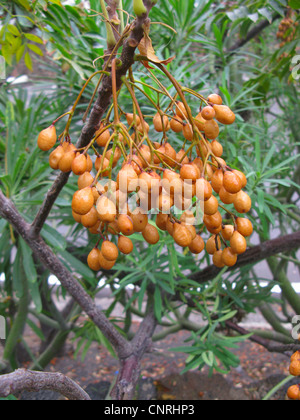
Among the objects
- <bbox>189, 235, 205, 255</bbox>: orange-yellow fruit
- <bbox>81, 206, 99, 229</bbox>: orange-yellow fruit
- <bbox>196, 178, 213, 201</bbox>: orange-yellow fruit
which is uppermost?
<bbox>196, 178, 213, 201</bbox>: orange-yellow fruit

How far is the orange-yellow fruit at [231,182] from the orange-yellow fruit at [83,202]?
14 cm

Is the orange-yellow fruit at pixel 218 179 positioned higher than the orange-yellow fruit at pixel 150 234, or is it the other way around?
the orange-yellow fruit at pixel 218 179

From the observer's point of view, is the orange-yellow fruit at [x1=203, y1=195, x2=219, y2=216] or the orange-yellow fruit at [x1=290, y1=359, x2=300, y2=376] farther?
the orange-yellow fruit at [x1=290, y1=359, x2=300, y2=376]

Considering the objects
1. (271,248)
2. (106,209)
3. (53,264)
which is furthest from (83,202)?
(271,248)

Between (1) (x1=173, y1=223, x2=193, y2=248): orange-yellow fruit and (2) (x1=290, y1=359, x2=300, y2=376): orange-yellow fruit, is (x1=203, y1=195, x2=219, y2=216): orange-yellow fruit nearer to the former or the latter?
(1) (x1=173, y1=223, x2=193, y2=248): orange-yellow fruit

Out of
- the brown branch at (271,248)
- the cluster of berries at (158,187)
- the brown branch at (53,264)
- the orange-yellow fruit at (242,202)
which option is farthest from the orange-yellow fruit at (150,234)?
the brown branch at (271,248)

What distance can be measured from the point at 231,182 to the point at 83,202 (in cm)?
16

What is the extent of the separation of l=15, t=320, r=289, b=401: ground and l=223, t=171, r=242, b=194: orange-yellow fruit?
3.12 ft

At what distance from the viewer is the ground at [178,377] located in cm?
136

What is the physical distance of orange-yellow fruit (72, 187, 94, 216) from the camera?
0.40m

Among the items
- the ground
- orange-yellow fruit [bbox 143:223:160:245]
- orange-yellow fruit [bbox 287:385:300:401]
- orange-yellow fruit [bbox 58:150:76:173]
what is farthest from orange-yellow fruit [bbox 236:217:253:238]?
the ground

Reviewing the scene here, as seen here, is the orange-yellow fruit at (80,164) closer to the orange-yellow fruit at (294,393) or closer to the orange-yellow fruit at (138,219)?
the orange-yellow fruit at (138,219)

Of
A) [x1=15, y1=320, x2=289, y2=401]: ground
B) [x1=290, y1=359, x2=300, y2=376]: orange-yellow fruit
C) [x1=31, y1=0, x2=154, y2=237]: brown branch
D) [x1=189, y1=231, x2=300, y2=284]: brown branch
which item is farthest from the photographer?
[x1=15, y1=320, x2=289, y2=401]: ground

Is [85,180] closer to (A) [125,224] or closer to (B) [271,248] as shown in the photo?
(A) [125,224]
